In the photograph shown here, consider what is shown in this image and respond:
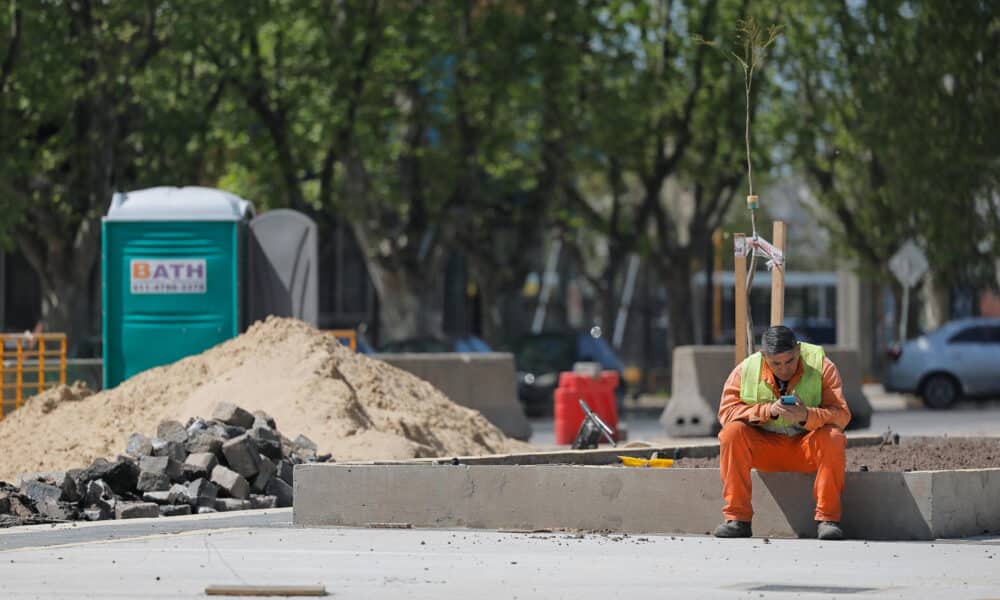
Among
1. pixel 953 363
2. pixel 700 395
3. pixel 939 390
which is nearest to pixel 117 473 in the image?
pixel 700 395

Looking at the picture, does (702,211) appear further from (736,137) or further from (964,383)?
(964,383)

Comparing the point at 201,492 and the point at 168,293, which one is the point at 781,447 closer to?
the point at 201,492

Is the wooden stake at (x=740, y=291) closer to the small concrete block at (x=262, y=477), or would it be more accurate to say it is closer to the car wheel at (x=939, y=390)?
the small concrete block at (x=262, y=477)

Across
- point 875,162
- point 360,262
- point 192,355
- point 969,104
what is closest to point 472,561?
point 192,355

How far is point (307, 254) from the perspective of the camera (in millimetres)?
23484

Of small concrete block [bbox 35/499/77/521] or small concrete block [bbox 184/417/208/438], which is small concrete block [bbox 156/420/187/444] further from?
small concrete block [bbox 35/499/77/521]

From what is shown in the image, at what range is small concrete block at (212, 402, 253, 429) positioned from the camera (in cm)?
1616

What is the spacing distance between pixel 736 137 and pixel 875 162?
3149 millimetres

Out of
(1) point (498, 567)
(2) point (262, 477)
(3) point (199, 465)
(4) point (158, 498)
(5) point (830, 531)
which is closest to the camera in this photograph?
(1) point (498, 567)

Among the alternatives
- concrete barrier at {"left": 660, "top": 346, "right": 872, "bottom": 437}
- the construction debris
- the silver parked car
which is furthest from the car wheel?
the construction debris

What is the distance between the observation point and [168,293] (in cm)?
2277

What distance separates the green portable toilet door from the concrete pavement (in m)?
10.2

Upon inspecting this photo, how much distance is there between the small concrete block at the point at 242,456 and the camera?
15.3m

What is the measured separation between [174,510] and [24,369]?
10.9m
